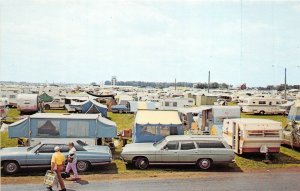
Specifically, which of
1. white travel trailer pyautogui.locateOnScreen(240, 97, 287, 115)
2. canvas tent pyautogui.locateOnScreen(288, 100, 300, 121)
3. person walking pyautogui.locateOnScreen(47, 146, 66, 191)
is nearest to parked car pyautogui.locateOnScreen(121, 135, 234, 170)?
person walking pyautogui.locateOnScreen(47, 146, 66, 191)

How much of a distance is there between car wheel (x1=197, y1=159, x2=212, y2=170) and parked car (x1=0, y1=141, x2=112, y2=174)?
13.3ft

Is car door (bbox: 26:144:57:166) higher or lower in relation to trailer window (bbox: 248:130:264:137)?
lower

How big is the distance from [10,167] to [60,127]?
13.3 ft

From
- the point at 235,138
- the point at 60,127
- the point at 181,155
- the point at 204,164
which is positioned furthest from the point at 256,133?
the point at 60,127

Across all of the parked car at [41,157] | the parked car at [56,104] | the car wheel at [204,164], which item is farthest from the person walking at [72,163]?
the parked car at [56,104]

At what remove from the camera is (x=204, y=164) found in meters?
16.8

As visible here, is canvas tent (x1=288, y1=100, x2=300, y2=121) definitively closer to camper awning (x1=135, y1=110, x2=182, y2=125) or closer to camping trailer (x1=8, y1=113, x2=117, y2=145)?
camper awning (x1=135, y1=110, x2=182, y2=125)

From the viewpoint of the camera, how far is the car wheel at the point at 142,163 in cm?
1683

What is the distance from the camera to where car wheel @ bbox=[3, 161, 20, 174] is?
619 inches

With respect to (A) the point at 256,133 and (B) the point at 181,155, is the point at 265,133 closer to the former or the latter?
(A) the point at 256,133

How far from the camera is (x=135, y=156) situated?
16859 millimetres

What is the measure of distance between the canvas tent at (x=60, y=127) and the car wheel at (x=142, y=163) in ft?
10.9

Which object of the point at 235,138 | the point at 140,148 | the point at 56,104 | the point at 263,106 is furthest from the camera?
the point at 56,104

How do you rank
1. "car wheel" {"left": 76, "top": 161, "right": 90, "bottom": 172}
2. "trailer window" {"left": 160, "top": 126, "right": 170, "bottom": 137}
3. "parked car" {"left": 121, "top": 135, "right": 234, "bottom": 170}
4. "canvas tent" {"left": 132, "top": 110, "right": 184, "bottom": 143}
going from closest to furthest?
1. "car wheel" {"left": 76, "top": 161, "right": 90, "bottom": 172}
2. "parked car" {"left": 121, "top": 135, "right": 234, "bottom": 170}
3. "canvas tent" {"left": 132, "top": 110, "right": 184, "bottom": 143}
4. "trailer window" {"left": 160, "top": 126, "right": 170, "bottom": 137}
